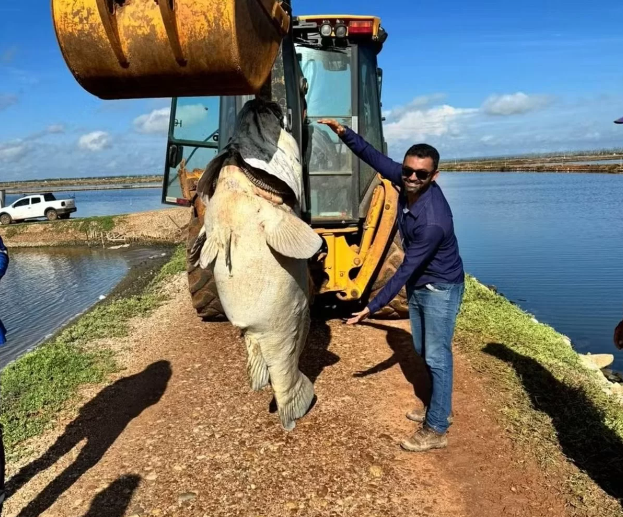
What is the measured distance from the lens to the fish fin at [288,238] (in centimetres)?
284

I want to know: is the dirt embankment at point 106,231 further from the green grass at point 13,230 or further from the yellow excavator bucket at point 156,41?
the yellow excavator bucket at point 156,41

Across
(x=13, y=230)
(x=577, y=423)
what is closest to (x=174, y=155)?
(x=577, y=423)

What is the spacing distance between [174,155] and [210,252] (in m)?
4.03

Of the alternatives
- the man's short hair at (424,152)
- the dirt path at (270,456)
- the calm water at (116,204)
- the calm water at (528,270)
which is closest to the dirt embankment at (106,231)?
the calm water at (528,270)

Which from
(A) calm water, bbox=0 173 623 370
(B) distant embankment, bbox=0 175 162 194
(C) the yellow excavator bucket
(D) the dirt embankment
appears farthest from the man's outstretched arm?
(B) distant embankment, bbox=0 175 162 194

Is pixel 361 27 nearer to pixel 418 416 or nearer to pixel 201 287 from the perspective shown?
pixel 201 287

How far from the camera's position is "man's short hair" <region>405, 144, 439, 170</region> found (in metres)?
3.56

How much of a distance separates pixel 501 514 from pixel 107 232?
69.7ft

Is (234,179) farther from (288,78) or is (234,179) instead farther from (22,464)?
(22,464)

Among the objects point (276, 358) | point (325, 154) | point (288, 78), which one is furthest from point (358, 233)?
point (276, 358)

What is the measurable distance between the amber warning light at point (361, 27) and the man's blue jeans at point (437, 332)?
3.20 metres

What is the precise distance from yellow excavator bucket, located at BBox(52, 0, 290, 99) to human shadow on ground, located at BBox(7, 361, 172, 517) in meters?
2.80

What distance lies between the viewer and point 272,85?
11.8 feet

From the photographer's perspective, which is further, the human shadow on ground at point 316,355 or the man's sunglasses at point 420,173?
the human shadow on ground at point 316,355
